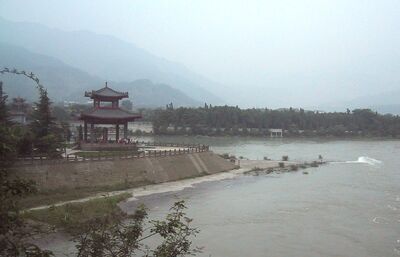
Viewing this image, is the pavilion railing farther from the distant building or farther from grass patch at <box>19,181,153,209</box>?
the distant building

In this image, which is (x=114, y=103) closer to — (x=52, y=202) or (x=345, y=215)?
(x=52, y=202)

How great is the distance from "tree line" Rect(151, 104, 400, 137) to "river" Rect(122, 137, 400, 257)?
233ft

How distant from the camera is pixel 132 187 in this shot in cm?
3550

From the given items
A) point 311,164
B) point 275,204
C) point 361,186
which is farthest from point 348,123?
point 275,204

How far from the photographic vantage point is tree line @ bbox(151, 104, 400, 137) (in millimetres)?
117375

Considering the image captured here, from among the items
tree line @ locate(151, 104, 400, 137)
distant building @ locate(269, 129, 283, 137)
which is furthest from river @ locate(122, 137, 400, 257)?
distant building @ locate(269, 129, 283, 137)

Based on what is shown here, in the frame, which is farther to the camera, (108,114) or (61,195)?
(108,114)

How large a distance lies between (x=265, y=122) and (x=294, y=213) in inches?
3824

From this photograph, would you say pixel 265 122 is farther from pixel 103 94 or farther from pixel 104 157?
pixel 104 157

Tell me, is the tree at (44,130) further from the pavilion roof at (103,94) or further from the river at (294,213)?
the pavilion roof at (103,94)

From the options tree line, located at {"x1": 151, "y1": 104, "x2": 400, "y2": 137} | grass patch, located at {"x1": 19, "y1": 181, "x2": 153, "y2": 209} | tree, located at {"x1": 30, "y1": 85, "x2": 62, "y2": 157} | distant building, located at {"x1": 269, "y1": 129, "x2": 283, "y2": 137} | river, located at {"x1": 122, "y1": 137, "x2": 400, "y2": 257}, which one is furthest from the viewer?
distant building, located at {"x1": 269, "y1": 129, "x2": 283, "y2": 137}

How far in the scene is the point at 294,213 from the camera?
95.2 feet

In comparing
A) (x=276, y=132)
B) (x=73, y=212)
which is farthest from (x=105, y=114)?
(x=276, y=132)

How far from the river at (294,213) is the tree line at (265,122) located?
71.1 metres
